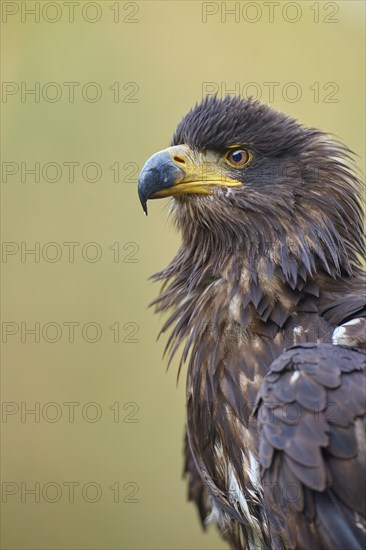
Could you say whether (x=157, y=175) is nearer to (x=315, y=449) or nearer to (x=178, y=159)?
(x=178, y=159)

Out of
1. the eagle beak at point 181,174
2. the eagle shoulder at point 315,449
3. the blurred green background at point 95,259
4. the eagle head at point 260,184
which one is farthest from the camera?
the blurred green background at point 95,259

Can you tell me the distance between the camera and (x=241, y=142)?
4.58m

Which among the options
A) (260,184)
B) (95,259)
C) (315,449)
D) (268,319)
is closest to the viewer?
(315,449)

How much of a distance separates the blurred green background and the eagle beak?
3.47m

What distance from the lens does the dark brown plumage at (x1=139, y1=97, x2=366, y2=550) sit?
3.46 m

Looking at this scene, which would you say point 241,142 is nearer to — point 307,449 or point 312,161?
point 312,161

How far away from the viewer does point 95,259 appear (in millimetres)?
8516

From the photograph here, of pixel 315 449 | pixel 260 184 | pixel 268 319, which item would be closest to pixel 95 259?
pixel 260 184

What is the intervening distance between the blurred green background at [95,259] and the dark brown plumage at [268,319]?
3364 millimetres

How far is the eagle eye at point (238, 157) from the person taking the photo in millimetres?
4586

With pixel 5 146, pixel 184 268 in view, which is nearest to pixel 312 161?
pixel 184 268

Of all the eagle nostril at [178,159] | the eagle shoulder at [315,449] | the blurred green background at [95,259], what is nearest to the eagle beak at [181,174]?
the eagle nostril at [178,159]

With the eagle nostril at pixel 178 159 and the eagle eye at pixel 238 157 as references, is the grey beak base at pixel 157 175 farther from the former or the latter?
the eagle eye at pixel 238 157

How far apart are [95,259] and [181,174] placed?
4.02 m
